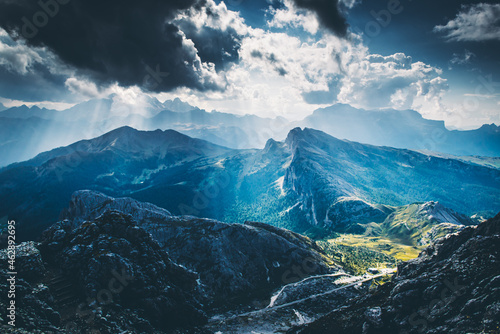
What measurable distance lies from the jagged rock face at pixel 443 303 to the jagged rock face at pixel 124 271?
1732 inches

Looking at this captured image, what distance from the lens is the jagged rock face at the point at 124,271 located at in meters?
75.9

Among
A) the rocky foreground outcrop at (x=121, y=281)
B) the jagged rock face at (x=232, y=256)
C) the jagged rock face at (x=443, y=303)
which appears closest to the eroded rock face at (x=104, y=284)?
the rocky foreground outcrop at (x=121, y=281)

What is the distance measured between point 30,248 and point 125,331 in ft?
136

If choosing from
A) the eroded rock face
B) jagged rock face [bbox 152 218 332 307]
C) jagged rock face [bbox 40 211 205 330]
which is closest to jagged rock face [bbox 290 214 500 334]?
jagged rock face [bbox 40 211 205 330]

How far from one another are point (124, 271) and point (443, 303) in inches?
3697

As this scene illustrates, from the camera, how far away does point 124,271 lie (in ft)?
268

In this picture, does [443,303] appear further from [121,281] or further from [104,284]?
[104,284]

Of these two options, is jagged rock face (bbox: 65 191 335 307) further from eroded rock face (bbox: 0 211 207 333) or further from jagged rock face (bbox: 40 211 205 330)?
jagged rock face (bbox: 40 211 205 330)

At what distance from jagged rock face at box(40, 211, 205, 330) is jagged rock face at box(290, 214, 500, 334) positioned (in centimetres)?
4399

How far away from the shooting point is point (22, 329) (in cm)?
5053

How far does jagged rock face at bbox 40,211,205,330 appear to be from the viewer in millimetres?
75938

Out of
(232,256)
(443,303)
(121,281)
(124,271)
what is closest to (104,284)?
(121,281)

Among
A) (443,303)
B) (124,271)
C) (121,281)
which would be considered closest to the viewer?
(443,303)

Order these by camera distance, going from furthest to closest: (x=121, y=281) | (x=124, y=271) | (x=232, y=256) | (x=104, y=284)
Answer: (x=232, y=256) < (x=124, y=271) < (x=121, y=281) < (x=104, y=284)
